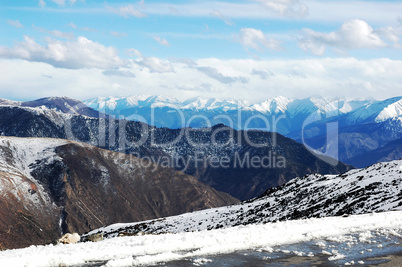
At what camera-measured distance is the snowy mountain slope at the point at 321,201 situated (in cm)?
4976

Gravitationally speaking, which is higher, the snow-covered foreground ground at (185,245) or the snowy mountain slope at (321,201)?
the snow-covered foreground ground at (185,245)

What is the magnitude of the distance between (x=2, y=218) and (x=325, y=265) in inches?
7703

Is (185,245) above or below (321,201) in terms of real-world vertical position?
above

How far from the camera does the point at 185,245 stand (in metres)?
22.0

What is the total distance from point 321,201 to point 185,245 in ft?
159

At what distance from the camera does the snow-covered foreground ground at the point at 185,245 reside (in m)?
18.9

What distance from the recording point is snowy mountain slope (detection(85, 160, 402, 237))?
49.8m

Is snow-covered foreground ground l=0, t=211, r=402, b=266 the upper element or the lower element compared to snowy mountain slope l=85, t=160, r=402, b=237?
upper

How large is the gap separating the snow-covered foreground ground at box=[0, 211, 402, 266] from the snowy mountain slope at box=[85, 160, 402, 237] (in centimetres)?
1573

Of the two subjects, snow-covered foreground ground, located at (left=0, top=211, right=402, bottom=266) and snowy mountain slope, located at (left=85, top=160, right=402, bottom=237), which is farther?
snowy mountain slope, located at (left=85, top=160, right=402, bottom=237)

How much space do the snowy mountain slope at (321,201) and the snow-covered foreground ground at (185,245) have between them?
15732mm

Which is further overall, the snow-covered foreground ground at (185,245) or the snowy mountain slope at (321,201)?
the snowy mountain slope at (321,201)

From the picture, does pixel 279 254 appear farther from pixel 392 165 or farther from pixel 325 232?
pixel 392 165

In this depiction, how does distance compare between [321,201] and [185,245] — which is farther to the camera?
[321,201]
